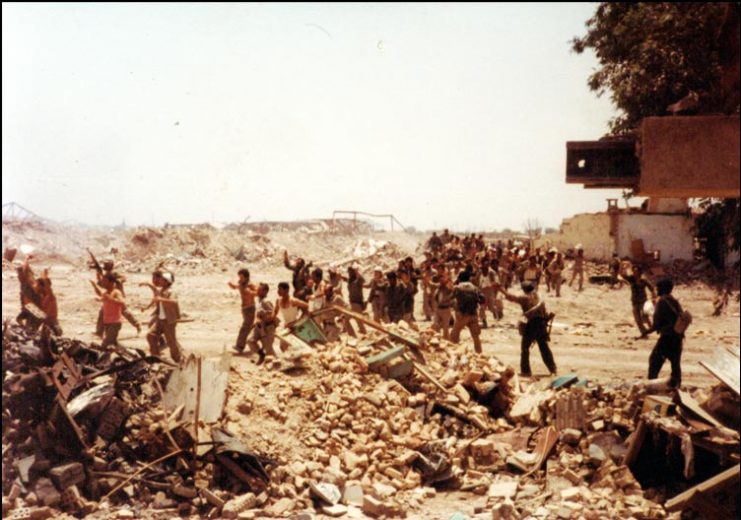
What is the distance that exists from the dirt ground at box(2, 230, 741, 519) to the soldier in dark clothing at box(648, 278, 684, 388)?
2199 mm

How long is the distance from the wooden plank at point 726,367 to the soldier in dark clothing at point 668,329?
9.93 feet

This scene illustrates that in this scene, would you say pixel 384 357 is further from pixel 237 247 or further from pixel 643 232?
pixel 237 247

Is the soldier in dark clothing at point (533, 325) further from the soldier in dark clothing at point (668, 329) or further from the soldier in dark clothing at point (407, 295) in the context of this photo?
the soldier in dark clothing at point (407, 295)

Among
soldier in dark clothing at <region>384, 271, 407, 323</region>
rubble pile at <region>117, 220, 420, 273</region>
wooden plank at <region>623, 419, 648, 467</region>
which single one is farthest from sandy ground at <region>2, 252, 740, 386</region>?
rubble pile at <region>117, 220, 420, 273</region>

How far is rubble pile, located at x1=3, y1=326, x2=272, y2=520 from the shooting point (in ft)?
19.9

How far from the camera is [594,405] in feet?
25.0

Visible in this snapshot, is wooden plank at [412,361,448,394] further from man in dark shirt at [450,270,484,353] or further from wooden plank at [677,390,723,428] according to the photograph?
wooden plank at [677,390,723,428]

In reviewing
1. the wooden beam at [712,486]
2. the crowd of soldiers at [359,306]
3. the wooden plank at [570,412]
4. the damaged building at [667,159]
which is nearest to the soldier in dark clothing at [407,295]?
the crowd of soldiers at [359,306]

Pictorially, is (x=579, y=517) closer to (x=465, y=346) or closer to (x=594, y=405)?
(x=594, y=405)

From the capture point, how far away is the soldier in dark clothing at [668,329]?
7945 mm

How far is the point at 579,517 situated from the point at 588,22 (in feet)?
32.2

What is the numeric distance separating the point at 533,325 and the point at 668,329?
7.46 feet

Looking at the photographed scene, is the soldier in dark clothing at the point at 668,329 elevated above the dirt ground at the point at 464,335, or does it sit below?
above

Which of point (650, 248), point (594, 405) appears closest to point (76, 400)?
point (594, 405)
